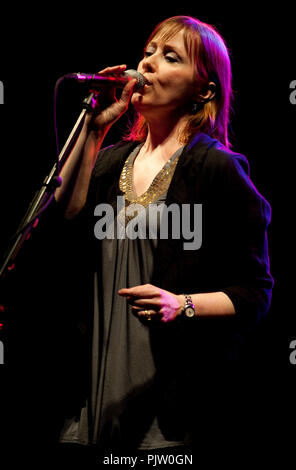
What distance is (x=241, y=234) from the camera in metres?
1.33

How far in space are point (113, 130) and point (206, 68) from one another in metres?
0.79

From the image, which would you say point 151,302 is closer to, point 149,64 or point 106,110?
point 106,110

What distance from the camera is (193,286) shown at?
131 cm

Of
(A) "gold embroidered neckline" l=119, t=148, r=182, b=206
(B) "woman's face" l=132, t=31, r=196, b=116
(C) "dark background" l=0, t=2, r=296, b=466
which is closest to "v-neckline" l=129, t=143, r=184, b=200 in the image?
(A) "gold embroidered neckline" l=119, t=148, r=182, b=206

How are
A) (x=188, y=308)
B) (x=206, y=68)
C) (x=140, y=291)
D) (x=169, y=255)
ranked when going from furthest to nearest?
(x=206, y=68) → (x=169, y=255) → (x=188, y=308) → (x=140, y=291)

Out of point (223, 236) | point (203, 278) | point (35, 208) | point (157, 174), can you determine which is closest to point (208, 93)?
point (157, 174)

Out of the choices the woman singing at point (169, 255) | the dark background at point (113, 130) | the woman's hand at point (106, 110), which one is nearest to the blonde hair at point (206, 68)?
the woman singing at point (169, 255)

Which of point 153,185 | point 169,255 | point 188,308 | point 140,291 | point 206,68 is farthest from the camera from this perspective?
point 206,68

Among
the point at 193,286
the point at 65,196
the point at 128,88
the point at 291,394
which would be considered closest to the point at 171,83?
the point at 128,88

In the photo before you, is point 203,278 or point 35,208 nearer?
point 35,208

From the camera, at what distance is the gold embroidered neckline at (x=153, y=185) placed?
1.41 meters

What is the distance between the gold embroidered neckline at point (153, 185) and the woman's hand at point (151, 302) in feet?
1.17
